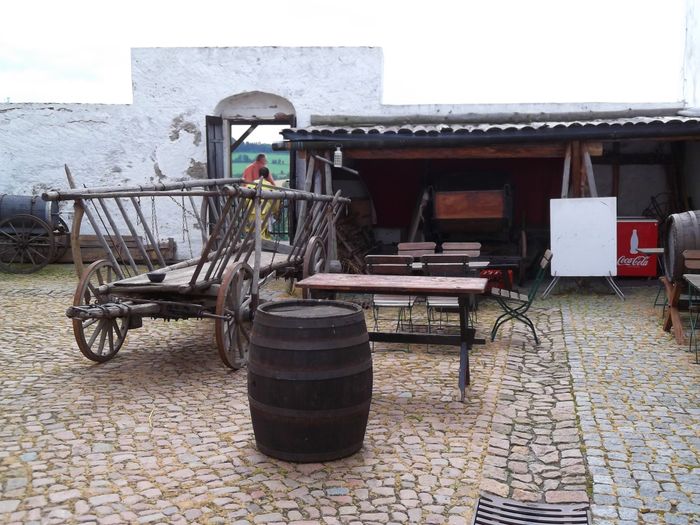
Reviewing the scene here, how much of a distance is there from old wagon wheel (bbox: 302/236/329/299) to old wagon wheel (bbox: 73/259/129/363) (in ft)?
8.16

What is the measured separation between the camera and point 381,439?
4727 millimetres

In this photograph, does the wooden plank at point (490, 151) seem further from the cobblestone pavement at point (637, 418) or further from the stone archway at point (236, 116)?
the cobblestone pavement at point (637, 418)

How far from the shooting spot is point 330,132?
10992mm

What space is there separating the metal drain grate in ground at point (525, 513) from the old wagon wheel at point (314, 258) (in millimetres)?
5241

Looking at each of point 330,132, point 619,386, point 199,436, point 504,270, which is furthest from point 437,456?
point 330,132

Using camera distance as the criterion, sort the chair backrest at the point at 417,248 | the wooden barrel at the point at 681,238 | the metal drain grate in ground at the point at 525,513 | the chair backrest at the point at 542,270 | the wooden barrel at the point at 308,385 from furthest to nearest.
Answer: the chair backrest at the point at 417,248 < the wooden barrel at the point at 681,238 < the chair backrest at the point at 542,270 < the wooden barrel at the point at 308,385 < the metal drain grate in ground at the point at 525,513

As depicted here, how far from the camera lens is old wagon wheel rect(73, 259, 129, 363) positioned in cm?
631

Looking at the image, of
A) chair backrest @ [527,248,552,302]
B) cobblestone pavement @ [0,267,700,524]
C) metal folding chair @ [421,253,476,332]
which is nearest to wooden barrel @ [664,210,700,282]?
cobblestone pavement @ [0,267,700,524]

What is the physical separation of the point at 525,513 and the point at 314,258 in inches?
225

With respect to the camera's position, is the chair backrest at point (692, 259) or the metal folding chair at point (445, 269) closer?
the chair backrest at point (692, 259)

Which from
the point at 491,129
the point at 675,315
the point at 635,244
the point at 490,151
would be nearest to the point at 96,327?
the point at 675,315

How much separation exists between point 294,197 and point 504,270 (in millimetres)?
4316

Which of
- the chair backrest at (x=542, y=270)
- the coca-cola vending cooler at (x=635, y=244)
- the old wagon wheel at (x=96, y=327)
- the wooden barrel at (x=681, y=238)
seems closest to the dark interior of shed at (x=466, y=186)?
the coca-cola vending cooler at (x=635, y=244)

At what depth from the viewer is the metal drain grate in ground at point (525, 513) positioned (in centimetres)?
368
